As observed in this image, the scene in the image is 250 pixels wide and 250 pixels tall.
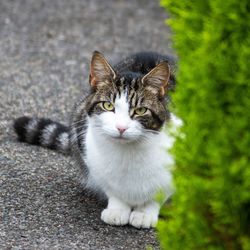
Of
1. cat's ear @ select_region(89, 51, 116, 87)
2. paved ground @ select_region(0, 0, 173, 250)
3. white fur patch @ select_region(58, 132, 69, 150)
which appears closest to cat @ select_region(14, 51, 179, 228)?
cat's ear @ select_region(89, 51, 116, 87)

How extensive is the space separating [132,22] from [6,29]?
1.71 m

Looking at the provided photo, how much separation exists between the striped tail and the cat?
2.90 feet

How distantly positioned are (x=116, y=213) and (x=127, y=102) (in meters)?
0.72

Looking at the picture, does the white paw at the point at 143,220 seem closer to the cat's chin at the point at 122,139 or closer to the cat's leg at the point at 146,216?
the cat's leg at the point at 146,216

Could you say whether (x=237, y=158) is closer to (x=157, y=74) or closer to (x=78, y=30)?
(x=157, y=74)

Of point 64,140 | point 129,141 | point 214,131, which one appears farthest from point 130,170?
point 214,131

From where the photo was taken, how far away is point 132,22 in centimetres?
1005

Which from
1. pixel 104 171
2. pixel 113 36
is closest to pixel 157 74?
pixel 104 171

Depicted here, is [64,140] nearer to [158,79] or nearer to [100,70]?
[100,70]

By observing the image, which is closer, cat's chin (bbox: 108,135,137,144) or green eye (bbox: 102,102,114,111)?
cat's chin (bbox: 108,135,137,144)

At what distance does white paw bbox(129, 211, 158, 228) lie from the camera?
4.86 metres

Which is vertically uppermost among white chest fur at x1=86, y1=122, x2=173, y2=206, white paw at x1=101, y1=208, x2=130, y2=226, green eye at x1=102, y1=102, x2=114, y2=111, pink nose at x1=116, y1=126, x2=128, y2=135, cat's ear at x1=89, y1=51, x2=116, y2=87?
cat's ear at x1=89, y1=51, x2=116, y2=87

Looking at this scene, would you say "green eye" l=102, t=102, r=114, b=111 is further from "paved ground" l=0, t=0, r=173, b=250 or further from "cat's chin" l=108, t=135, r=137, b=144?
"paved ground" l=0, t=0, r=173, b=250

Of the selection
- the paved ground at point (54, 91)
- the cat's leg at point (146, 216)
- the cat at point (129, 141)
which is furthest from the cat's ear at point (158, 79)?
the paved ground at point (54, 91)
